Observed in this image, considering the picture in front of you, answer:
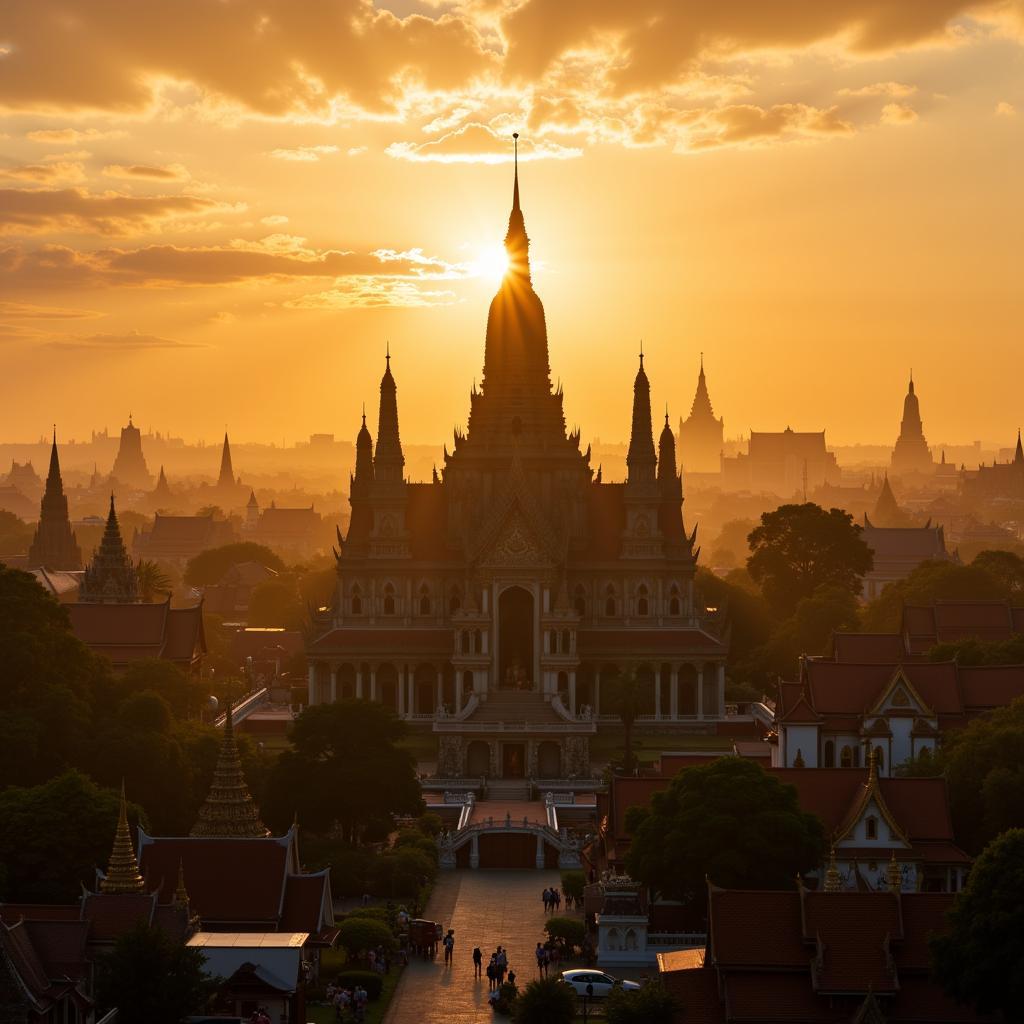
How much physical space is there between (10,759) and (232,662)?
58.2 metres

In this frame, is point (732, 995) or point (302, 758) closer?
point (732, 995)

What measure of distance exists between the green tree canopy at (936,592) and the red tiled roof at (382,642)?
2303cm

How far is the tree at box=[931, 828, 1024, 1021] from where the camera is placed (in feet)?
151

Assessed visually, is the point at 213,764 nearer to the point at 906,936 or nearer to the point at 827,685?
the point at 827,685

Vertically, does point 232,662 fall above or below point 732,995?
above

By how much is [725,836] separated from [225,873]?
12719 mm

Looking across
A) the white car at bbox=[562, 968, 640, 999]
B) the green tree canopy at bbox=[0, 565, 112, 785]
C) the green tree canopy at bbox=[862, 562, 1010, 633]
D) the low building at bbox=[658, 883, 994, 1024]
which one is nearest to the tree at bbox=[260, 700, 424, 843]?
the green tree canopy at bbox=[0, 565, 112, 785]

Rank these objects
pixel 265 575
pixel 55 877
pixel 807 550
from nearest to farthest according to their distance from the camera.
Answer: pixel 55 877 → pixel 807 550 → pixel 265 575

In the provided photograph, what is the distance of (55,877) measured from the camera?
194 feet

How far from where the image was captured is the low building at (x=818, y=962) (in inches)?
1913

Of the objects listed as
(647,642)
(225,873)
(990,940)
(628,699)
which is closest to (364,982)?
(225,873)

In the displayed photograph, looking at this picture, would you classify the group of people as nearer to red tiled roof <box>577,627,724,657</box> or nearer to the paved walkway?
the paved walkway

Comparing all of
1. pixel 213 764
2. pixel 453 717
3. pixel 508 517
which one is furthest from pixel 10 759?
pixel 508 517

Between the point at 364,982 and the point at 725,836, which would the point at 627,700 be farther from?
the point at 364,982
